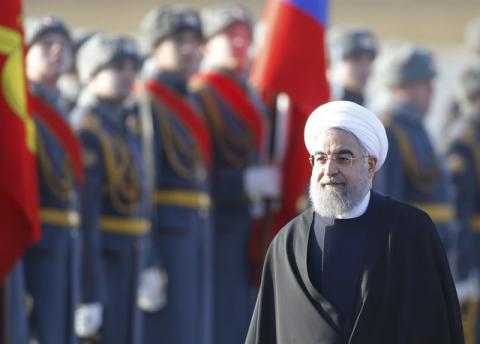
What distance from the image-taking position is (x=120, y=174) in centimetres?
998

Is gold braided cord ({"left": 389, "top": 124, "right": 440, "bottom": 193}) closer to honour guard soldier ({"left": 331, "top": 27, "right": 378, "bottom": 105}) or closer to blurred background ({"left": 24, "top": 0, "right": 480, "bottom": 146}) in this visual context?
honour guard soldier ({"left": 331, "top": 27, "right": 378, "bottom": 105})

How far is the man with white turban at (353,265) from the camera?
6477mm

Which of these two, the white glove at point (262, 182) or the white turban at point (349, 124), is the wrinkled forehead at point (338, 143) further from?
the white glove at point (262, 182)

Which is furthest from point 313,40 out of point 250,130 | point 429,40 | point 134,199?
point 429,40

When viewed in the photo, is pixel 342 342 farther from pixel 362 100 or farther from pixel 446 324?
pixel 362 100

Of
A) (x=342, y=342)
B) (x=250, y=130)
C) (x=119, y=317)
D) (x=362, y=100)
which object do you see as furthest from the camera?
(x=362, y=100)

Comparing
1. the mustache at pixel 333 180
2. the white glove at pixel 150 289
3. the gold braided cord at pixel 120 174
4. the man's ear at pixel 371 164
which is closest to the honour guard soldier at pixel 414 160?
the white glove at pixel 150 289

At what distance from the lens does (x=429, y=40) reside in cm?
2391

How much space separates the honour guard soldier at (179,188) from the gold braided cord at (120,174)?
11.1 inches

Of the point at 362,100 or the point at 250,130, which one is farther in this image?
the point at 362,100

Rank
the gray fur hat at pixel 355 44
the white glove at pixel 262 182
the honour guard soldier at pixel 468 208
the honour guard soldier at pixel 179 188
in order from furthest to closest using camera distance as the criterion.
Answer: the honour guard soldier at pixel 468 208 → the gray fur hat at pixel 355 44 → the white glove at pixel 262 182 → the honour guard soldier at pixel 179 188

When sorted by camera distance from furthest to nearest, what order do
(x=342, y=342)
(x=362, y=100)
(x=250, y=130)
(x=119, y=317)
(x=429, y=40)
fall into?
A: (x=429, y=40), (x=362, y=100), (x=250, y=130), (x=119, y=317), (x=342, y=342)

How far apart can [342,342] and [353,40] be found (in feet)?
18.6

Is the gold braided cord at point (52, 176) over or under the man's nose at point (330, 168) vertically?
under
